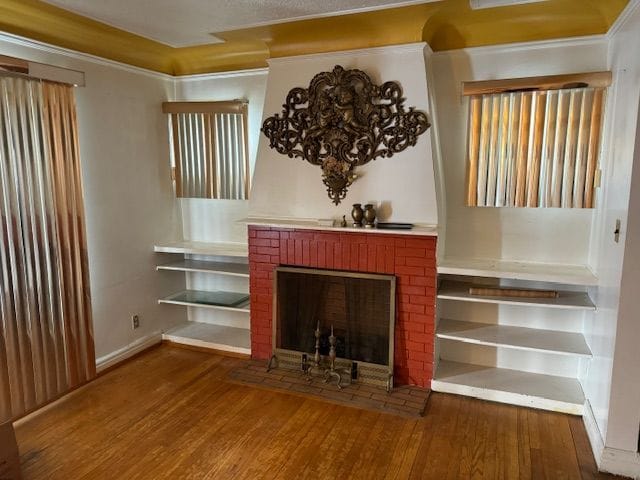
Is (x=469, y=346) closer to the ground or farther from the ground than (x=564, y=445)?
farther from the ground

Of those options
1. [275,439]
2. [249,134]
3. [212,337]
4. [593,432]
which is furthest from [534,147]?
[212,337]

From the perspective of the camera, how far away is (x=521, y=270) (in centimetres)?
287

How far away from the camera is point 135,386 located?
10.5 ft

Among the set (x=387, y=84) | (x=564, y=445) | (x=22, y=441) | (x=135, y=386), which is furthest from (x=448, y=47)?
(x=22, y=441)

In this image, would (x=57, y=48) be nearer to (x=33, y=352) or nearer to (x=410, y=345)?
(x=33, y=352)

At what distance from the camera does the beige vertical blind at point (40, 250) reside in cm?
260

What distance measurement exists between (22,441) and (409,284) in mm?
2536

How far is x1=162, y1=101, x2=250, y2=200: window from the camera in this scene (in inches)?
147

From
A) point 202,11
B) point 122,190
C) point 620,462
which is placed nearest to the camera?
point 620,462

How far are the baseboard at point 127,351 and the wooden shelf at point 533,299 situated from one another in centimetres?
250

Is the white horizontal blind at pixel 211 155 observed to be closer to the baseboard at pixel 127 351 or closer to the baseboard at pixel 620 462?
the baseboard at pixel 127 351

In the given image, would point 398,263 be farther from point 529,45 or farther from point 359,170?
point 529,45

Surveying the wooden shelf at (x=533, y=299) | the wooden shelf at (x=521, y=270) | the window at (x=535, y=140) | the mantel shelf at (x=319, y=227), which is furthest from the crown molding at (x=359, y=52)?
the wooden shelf at (x=533, y=299)

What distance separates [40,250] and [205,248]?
4.17 feet
